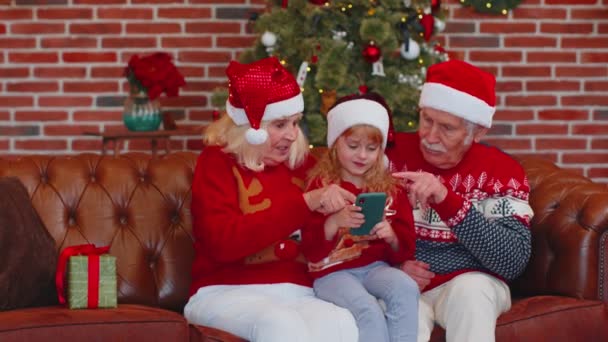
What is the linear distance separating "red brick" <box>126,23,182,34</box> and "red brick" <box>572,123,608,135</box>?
2.18 meters

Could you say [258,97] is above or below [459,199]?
above

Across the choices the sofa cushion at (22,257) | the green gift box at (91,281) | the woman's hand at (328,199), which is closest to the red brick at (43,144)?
the sofa cushion at (22,257)

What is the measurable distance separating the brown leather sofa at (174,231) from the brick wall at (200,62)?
71.2 inches

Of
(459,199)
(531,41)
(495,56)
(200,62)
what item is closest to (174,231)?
(459,199)

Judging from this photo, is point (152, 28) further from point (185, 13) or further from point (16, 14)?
point (16, 14)

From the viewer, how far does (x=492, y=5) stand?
4961 millimetres

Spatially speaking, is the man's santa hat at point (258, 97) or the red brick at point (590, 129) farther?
the red brick at point (590, 129)

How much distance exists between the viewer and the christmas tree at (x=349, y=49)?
13.8 feet

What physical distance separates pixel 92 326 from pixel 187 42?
2709 mm

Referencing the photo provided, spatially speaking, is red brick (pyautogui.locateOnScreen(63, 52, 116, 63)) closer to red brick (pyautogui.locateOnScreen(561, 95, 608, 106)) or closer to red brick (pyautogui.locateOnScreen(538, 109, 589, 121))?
red brick (pyautogui.locateOnScreen(538, 109, 589, 121))

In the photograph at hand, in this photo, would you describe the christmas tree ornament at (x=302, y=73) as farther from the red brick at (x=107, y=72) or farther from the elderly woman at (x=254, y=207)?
the elderly woman at (x=254, y=207)

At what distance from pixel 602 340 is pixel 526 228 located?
1.28 feet

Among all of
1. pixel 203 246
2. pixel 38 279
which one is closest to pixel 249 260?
pixel 203 246

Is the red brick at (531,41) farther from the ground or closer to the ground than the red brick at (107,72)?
A: farther from the ground
